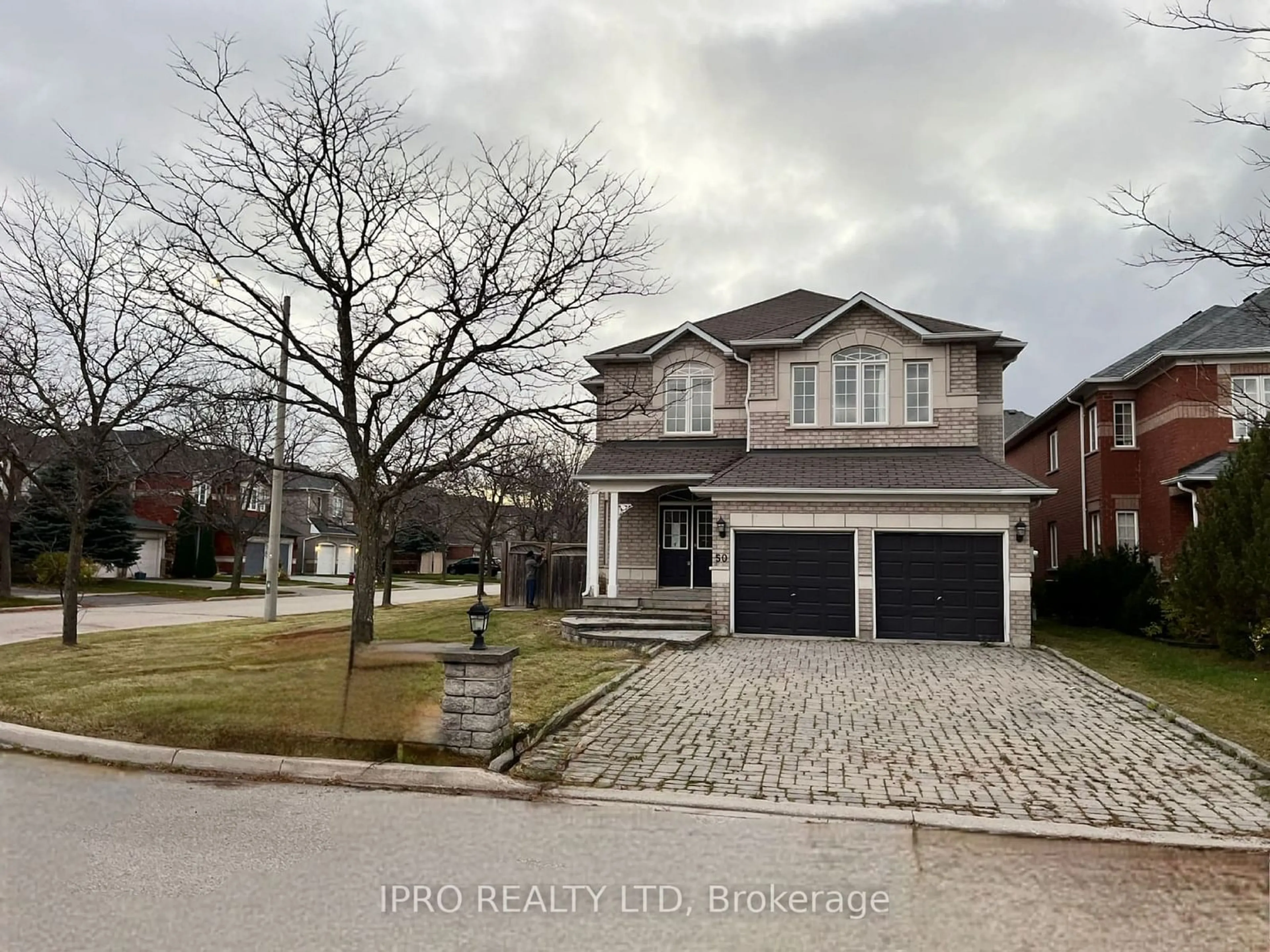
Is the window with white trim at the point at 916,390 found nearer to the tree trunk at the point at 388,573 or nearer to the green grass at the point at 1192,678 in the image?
the green grass at the point at 1192,678

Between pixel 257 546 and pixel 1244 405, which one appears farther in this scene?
pixel 257 546

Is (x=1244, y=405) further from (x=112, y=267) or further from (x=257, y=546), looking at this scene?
(x=257, y=546)

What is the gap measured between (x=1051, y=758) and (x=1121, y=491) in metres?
16.9

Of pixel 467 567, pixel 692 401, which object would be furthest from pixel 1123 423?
pixel 467 567

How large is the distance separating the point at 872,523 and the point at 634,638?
16.7ft

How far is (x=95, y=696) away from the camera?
912cm

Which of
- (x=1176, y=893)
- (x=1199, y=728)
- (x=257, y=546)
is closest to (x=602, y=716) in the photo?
(x=1176, y=893)

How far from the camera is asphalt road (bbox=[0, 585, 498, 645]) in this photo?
1764 centimetres

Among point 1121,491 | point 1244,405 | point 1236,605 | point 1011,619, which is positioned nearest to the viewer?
point 1244,405

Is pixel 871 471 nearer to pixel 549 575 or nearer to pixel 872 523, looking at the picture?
pixel 872 523

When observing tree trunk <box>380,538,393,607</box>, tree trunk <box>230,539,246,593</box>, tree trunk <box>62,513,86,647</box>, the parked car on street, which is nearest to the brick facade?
tree trunk <box>380,538,393,607</box>

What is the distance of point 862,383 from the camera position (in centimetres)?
1809

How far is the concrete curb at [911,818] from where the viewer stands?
554 cm

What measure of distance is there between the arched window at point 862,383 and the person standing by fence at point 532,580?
8565mm
